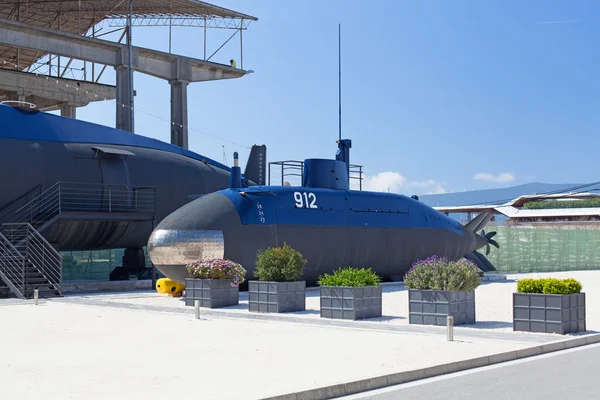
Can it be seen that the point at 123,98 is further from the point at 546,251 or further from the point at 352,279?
the point at 352,279

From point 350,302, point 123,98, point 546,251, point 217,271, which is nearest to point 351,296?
point 350,302

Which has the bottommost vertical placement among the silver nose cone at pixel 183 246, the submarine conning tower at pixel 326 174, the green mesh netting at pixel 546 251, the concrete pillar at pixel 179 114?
the green mesh netting at pixel 546 251

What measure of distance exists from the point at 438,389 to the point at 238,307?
1112 centimetres

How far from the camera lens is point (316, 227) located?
26.5 metres

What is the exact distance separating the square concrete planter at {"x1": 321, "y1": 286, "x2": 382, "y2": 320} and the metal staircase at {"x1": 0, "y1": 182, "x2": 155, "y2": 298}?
10.5 m

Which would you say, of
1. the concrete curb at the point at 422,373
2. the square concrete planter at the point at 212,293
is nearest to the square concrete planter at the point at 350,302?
the square concrete planter at the point at 212,293

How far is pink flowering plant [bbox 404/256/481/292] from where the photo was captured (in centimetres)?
1549

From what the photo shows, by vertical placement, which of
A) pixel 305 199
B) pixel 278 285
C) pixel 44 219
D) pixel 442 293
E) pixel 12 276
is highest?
pixel 305 199

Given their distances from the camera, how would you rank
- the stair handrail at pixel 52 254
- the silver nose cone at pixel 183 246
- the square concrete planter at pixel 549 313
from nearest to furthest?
1. the square concrete planter at pixel 549 313
2. the silver nose cone at pixel 183 246
3. the stair handrail at pixel 52 254

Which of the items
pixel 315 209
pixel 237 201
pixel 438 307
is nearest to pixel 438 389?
pixel 438 307

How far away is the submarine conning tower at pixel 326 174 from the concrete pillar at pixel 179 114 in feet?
63.0

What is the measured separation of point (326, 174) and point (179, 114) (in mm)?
19857

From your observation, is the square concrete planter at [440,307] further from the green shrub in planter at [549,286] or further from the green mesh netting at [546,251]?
the green mesh netting at [546,251]

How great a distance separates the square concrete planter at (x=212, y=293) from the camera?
19.7 m
